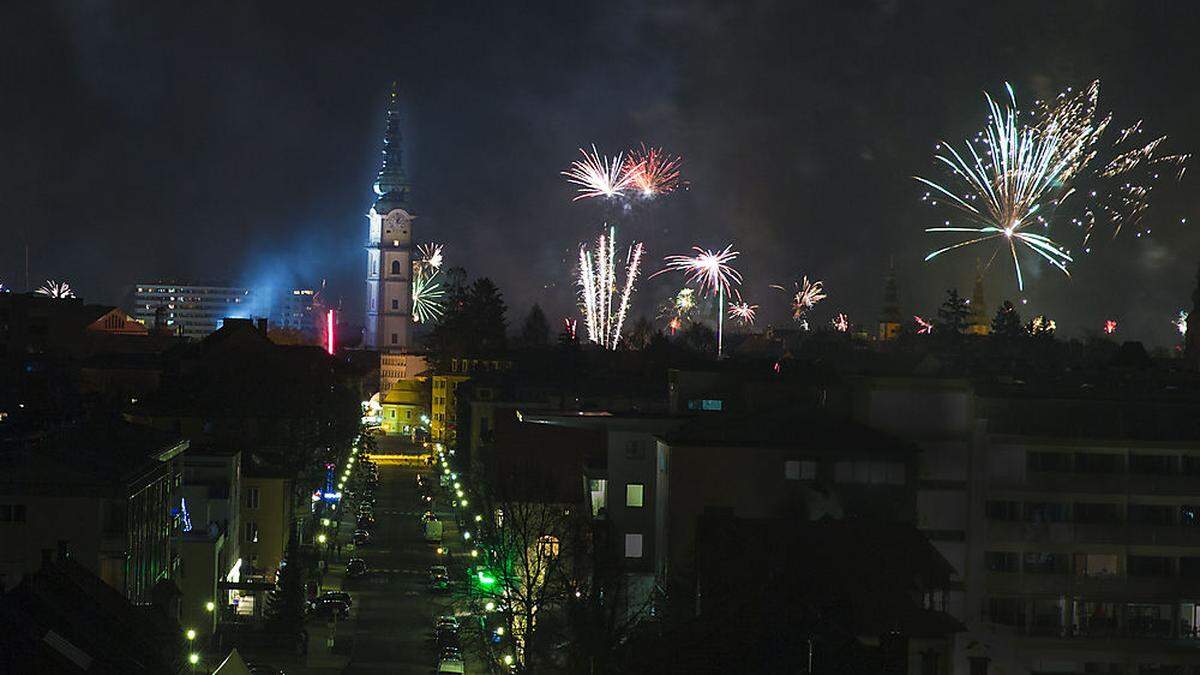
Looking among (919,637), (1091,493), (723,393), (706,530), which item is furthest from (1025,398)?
(723,393)

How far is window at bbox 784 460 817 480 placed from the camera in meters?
29.7

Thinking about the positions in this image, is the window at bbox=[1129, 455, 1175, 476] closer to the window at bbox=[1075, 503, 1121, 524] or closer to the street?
the window at bbox=[1075, 503, 1121, 524]

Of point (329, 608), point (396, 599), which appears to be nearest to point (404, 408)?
point (396, 599)

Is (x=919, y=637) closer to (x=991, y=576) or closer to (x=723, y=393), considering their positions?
(x=991, y=576)

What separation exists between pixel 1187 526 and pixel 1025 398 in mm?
3397

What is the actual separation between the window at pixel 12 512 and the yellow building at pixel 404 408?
80145mm

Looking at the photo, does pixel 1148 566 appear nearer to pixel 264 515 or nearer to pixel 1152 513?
pixel 1152 513

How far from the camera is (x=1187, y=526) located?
28.5 meters

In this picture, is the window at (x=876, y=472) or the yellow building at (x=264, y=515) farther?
the yellow building at (x=264, y=515)

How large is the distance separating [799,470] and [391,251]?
384 ft

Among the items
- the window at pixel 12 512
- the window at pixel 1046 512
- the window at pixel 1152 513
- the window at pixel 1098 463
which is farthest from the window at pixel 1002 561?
the window at pixel 12 512

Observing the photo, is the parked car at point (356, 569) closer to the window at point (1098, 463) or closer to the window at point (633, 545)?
the window at point (633, 545)

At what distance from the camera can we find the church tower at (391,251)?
14400 cm

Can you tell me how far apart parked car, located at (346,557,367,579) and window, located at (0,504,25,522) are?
43.9 feet
